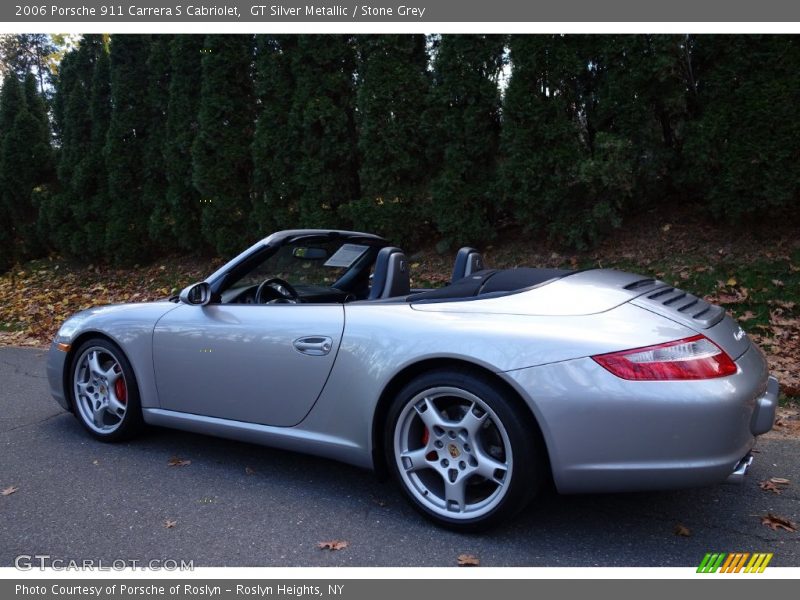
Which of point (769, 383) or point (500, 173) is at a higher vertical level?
point (500, 173)

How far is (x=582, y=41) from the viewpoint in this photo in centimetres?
705

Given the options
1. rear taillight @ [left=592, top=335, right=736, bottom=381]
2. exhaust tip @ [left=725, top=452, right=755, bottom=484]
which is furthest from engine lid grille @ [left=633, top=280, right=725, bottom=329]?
exhaust tip @ [left=725, top=452, right=755, bottom=484]

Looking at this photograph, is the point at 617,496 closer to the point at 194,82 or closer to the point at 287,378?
the point at 287,378

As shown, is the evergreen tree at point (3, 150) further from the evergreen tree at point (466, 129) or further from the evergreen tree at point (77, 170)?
the evergreen tree at point (466, 129)

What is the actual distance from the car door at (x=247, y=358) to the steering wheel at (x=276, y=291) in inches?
11.0

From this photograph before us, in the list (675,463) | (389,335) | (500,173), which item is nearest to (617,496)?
(675,463)

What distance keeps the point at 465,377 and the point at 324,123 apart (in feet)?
21.1

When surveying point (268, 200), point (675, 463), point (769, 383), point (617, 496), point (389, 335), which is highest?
point (268, 200)

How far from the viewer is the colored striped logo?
2.41 meters

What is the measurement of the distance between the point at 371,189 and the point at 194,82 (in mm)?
3823

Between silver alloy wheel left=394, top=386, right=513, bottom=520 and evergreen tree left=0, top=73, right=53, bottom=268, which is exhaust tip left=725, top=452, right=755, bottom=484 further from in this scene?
evergreen tree left=0, top=73, right=53, bottom=268

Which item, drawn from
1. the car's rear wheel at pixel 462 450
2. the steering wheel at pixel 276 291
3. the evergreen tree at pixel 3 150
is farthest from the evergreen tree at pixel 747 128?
the evergreen tree at pixel 3 150

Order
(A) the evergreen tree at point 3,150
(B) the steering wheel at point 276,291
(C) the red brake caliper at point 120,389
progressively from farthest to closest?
(A) the evergreen tree at point 3,150
(C) the red brake caliper at point 120,389
(B) the steering wheel at point 276,291

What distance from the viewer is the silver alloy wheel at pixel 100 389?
393 centimetres
